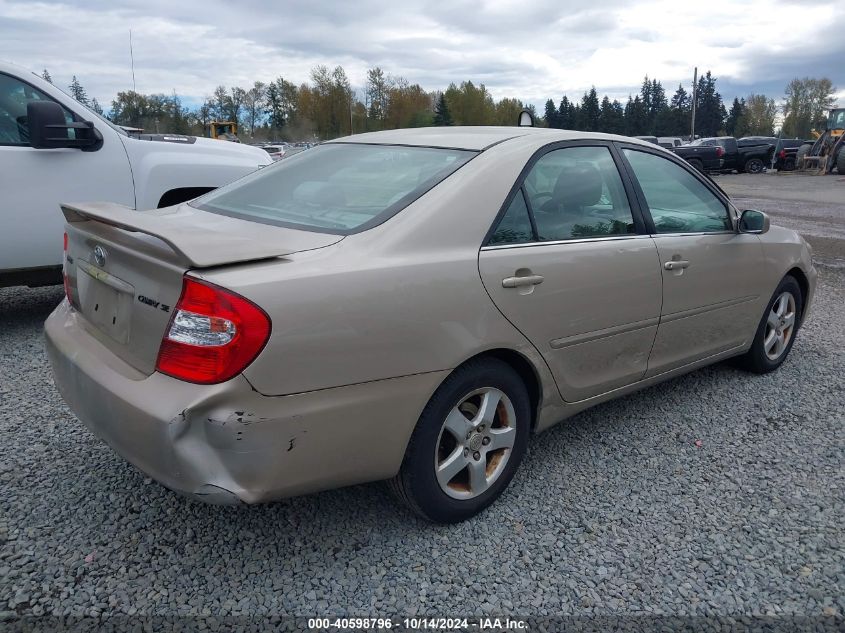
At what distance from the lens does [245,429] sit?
204 centimetres

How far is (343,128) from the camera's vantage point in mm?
76375

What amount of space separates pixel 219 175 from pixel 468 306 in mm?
3735

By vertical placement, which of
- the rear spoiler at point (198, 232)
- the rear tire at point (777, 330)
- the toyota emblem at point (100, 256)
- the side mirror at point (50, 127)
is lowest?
the rear tire at point (777, 330)

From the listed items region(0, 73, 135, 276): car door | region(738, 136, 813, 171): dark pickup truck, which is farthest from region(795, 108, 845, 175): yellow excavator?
region(0, 73, 135, 276): car door

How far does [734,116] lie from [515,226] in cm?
11866

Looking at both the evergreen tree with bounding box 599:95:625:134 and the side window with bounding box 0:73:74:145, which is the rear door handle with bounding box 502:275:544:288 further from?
the evergreen tree with bounding box 599:95:625:134

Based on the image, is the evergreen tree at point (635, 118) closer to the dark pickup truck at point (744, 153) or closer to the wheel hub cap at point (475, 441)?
the dark pickup truck at point (744, 153)

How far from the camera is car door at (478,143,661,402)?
8.89 feet

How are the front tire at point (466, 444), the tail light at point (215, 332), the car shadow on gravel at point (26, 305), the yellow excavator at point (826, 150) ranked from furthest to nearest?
the yellow excavator at point (826, 150) → the car shadow on gravel at point (26, 305) → the front tire at point (466, 444) → the tail light at point (215, 332)

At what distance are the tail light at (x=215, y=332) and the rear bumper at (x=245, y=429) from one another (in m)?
0.05

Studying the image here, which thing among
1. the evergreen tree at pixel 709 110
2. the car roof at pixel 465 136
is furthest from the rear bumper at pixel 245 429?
the evergreen tree at pixel 709 110

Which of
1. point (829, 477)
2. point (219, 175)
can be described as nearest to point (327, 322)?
point (829, 477)

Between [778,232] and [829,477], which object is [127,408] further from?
[778,232]

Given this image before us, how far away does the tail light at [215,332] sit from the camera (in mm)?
2018
